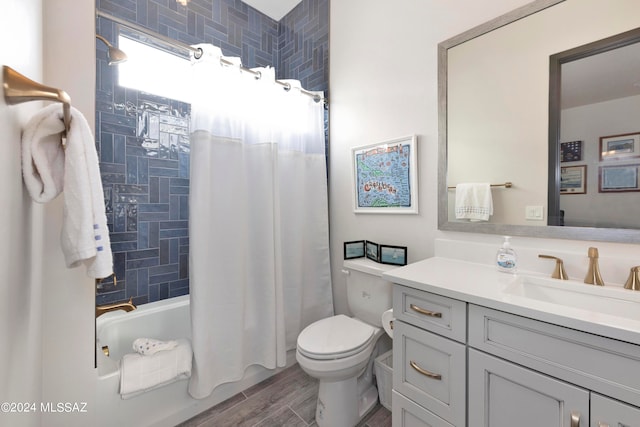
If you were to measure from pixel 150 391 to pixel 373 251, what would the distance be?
1.50 metres

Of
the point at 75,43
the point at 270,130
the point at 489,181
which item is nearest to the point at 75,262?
the point at 75,43

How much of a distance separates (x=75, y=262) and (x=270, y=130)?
50.7 inches

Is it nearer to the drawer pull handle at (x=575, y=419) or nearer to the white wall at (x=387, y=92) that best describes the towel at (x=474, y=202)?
the white wall at (x=387, y=92)

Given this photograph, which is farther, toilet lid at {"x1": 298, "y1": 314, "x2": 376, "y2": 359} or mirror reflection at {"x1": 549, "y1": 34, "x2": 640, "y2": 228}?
toilet lid at {"x1": 298, "y1": 314, "x2": 376, "y2": 359}

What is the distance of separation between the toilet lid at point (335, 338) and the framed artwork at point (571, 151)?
127cm

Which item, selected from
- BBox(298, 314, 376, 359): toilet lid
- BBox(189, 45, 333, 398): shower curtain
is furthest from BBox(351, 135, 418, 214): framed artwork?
BBox(298, 314, 376, 359): toilet lid

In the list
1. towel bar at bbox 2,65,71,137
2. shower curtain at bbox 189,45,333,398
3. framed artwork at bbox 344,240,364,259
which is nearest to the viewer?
towel bar at bbox 2,65,71,137

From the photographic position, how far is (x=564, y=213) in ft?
3.72

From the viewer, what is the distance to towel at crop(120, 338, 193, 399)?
1.28 m

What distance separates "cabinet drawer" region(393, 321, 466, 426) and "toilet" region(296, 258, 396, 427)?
11.5 inches

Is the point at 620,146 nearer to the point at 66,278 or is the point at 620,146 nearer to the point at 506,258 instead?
the point at 506,258

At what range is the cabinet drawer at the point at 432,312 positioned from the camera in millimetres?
961

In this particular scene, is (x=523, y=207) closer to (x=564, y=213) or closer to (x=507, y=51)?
(x=564, y=213)

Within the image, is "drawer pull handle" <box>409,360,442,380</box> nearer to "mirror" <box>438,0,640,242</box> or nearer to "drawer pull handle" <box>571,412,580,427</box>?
"drawer pull handle" <box>571,412,580,427</box>
